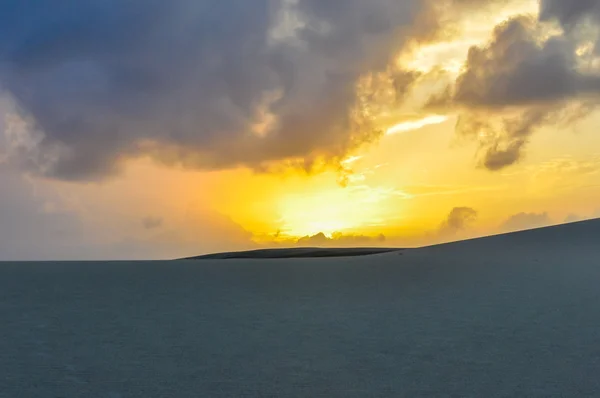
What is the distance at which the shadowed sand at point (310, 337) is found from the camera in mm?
5258

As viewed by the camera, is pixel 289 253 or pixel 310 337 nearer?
pixel 310 337

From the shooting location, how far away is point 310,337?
287 inches

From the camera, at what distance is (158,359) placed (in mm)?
6262

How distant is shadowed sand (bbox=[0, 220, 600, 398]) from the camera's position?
526 cm

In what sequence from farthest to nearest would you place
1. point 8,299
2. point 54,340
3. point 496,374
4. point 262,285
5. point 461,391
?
1. point 262,285
2. point 8,299
3. point 54,340
4. point 496,374
5. point 461,391

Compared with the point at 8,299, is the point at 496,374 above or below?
below

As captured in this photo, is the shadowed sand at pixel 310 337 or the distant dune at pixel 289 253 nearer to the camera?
the shadowed sand at pixel 310 337

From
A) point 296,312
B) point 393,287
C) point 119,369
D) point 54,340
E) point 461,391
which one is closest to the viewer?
point 461,391

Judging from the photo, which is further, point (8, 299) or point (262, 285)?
point (262, 285)

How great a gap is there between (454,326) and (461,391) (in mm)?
2889

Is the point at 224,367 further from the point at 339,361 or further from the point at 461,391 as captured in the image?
the point at 461,391

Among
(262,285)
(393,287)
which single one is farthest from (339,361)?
(262,285)

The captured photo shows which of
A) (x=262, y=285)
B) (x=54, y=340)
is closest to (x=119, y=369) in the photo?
(x=54, y=340)

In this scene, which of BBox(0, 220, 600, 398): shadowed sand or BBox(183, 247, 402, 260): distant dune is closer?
BBox(0, 220, 600, 398): shadowed sand
